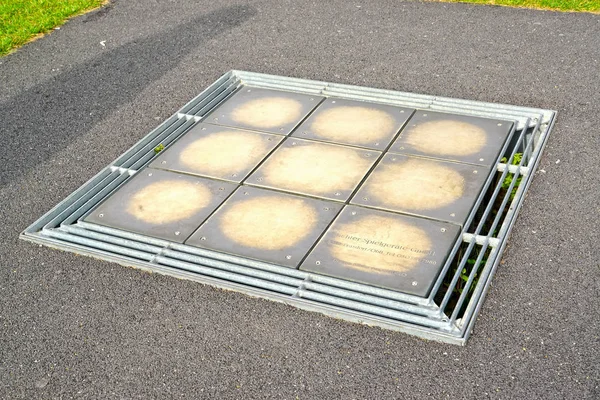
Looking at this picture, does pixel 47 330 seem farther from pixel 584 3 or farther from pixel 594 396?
pixel 584 3

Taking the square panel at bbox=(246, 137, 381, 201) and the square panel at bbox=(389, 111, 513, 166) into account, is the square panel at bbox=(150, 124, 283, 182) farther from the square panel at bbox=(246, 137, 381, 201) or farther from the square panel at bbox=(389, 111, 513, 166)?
the square panel at bbox=(389, 111, 513, 166)

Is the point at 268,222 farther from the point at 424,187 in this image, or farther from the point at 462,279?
the point at 462,279

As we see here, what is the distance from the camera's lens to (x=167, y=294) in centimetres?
412

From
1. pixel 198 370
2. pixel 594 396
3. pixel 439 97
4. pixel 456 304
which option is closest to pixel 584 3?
pixel 439 97

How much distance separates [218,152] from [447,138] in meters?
1.83

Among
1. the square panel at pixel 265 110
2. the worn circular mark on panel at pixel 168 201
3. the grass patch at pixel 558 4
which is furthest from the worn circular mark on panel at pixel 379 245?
the grass patch at pixel 558 4

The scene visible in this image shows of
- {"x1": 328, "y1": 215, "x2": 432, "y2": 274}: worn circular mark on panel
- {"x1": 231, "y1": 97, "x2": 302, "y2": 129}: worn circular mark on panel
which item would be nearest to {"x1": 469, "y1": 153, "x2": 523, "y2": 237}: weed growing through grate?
{"x1": 328, "y1": 215, "x2": 432, "y2": 274}: worn circular mark on panel

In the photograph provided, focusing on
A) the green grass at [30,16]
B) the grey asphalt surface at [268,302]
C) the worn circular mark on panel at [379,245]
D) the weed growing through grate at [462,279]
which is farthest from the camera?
the green grass at [30,16]

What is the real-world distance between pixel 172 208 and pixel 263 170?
771 mm

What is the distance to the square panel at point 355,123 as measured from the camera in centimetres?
550

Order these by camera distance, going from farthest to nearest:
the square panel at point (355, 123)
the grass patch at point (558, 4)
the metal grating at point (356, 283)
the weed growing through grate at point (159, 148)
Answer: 1. the grass patch at point (558, 4)
2. the weed growing through grate at point (159, 148)
3. the square panel at point (355, 123)
4. the metal grating at point (356, 283)

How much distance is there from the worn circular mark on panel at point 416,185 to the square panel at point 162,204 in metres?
1.10

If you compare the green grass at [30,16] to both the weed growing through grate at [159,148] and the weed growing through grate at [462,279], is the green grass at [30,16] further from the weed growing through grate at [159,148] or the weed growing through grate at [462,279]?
the weed growing through grate at [462,279]

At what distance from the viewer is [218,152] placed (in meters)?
5.49
